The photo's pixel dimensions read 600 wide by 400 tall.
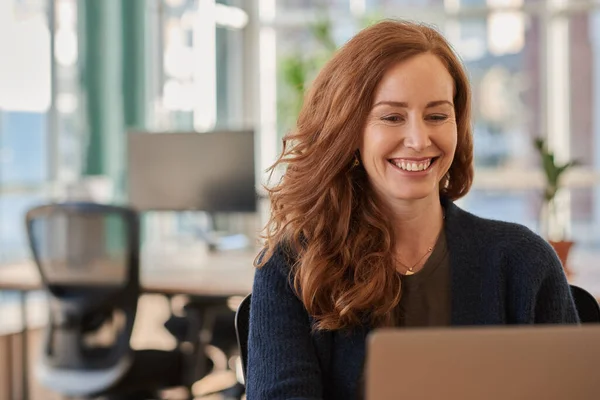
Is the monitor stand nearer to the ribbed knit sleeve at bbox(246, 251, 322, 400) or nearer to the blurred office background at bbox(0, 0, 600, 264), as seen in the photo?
the blurred office background at bbox(0, 0, 600, 264)

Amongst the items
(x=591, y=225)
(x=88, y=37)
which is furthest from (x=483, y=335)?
(x=591, y=225)

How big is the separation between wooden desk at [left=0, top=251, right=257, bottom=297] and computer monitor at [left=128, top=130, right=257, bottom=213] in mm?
230

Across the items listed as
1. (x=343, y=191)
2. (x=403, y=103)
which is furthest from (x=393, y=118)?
(x=343, y=191)

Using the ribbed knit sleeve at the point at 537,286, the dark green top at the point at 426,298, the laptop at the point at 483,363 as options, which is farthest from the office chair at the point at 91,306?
the laptop at the point at 483,363

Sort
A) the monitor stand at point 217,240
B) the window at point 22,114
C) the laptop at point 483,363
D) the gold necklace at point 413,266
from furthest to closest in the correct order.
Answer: the window at point 22,114
the monitor stand at point 217,240
the gold necklace at point 413,266
the laptop at point 483,363

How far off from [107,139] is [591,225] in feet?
12.3

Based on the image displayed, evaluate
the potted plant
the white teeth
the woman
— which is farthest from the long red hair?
the potted plant

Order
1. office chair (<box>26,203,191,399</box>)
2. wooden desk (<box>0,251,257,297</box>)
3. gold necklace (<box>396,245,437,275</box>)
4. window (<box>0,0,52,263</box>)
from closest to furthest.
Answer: gold necklace (<box>396,245,437,275</box>) → office chair (<box>26,203,191,399</box>) → wooden desk (<box>0,251,257,297</box>) → window (<box>0,0,52,263</box>)

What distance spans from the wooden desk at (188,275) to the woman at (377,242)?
1226 millimetres

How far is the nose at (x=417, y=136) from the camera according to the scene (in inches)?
56.4

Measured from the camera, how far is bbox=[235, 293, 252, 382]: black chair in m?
1.59

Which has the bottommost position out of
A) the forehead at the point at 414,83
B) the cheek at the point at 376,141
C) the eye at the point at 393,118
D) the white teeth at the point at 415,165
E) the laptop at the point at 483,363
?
the laptop at the point at 483,363

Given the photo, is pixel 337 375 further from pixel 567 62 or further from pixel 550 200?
pixel 567 62

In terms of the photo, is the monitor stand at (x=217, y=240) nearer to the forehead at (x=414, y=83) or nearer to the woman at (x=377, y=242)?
the woman at (x=377, y=242)
